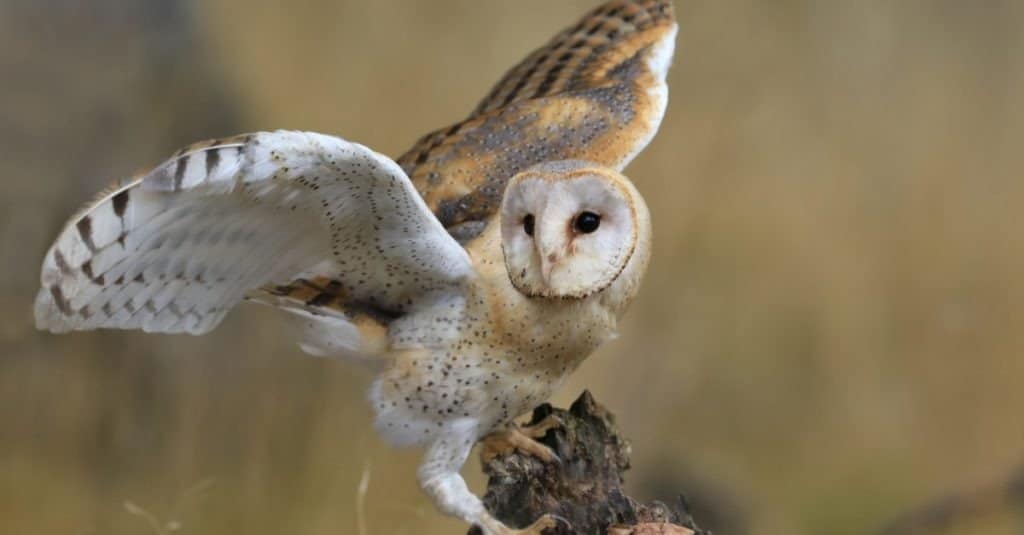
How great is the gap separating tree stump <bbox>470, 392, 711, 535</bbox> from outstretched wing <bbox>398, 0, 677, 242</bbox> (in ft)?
0.90

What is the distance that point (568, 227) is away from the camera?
1.13 meters

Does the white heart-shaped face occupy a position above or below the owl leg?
above

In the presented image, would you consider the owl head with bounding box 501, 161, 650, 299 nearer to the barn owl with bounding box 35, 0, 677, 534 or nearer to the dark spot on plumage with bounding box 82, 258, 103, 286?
the barn owl with bounding box 35, 0, 677, 534

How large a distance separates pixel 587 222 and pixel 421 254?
0.22 metres

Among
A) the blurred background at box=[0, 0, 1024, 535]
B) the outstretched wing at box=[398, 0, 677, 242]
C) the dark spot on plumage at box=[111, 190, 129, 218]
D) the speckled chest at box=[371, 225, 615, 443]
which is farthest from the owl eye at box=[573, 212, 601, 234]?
the blurred background at box=[0, 0, 1024, 535]

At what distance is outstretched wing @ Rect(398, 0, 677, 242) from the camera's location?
4.86ft

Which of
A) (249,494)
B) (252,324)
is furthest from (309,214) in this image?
(249,494)

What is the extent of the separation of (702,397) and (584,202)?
4.64 feet

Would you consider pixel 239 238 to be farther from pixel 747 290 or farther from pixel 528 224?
pixel 747 290

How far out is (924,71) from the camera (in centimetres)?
249

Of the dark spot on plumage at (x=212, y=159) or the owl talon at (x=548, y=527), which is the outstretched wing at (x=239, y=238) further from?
the owl talon at (x=548, y=527)

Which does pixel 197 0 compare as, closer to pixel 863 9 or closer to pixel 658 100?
pixel 658 100

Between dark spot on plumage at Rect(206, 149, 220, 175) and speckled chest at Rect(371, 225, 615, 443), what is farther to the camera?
speckled chest at Rect(371, 225, 615, 443)

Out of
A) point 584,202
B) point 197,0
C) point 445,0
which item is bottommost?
point 584,202
